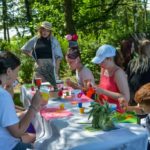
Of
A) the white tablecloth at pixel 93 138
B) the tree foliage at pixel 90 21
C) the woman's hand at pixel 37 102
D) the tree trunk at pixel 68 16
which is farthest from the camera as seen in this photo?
the tree foliage at pixel 90 21

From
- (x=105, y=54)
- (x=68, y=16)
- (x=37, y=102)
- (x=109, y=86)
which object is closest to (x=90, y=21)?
(x=68, y=16)

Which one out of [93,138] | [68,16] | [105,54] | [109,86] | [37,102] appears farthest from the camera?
[68,16]

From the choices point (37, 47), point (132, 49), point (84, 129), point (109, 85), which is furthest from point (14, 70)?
point (37, 47)

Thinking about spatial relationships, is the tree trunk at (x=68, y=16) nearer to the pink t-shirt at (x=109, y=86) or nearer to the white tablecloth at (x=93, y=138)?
the pink t-shirt at (x=109, y=86)

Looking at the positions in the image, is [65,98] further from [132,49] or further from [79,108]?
[132,49]

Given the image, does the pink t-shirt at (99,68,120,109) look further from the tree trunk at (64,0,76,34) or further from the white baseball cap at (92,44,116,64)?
the tree trunk at (64,0,76,34)

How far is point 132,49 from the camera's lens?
3980 millimetres

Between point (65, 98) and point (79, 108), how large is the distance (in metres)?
0.63

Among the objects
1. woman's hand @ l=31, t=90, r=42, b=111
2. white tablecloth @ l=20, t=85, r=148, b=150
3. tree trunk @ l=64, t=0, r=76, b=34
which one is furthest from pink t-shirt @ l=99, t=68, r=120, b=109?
tree trunk @ l=64, t=0, r=76, b=34

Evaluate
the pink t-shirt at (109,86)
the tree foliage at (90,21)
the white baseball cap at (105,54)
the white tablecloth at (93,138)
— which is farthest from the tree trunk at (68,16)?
the white tablecloth at (93,138)

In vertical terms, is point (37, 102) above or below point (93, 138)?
above

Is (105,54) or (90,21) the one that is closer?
(105,54)

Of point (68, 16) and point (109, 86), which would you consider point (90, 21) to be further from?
point (109, 86)

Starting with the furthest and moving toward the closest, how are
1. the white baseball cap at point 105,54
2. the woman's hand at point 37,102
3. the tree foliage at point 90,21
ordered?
the tree foliage at point 90,21 < the white baseball cap at point 105,54 < the woman's hand at point 37,102
